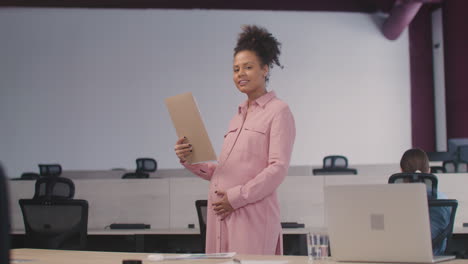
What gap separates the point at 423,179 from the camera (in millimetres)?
3119

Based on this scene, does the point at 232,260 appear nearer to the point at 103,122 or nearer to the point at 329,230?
the point at 329,230

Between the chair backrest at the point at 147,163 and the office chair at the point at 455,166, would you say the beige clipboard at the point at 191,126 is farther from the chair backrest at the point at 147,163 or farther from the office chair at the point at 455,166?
the chair backrest at the point at 147,163

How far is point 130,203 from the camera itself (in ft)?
15.0

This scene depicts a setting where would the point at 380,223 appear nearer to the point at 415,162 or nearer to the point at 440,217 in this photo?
the point at 440,217

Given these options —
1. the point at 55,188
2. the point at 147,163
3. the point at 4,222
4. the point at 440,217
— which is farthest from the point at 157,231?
the point at 147,163

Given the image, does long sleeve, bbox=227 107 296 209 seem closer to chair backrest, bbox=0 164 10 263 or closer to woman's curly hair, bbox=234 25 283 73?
woman's curly hair, bbox=234 25 283 73

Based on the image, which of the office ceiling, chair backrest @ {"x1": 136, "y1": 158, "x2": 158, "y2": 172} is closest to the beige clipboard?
chair backrest @ {"x1": 136, "y1": 158, "x2": 158, "y2": 172}

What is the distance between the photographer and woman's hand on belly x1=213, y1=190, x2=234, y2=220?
223 cm

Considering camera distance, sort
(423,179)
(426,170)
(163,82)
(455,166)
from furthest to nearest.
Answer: (163,82) < (455,166) < (426,170) < (423,179)

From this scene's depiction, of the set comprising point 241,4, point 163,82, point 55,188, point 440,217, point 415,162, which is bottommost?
point 440,217

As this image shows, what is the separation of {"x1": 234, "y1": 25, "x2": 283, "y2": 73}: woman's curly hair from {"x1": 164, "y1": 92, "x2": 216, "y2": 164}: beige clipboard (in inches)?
11.7

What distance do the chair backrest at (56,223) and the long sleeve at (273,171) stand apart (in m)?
1.45

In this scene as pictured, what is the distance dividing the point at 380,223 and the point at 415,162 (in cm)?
159

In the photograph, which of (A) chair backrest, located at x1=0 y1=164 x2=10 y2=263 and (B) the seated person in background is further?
(B) the seated person in background
